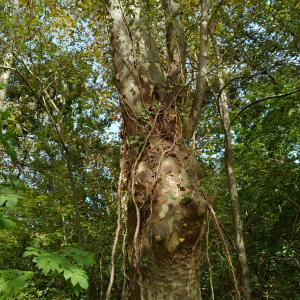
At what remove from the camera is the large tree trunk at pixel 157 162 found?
2.25m

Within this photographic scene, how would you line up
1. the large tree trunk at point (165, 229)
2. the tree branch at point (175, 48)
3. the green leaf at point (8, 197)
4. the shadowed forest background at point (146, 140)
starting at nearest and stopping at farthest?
the green leaf at point (8, 197) → the large tree trunk at point (165, 229) → the shadowed forest background at point (146, 140) → the tree branch at point (175, 48)

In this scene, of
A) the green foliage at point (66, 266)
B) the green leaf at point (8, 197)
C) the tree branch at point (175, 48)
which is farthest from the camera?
the tree branch at point (175, 48)

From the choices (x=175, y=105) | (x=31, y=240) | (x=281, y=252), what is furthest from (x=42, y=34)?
(x=281, y=252)

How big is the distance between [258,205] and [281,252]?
36.9 inches

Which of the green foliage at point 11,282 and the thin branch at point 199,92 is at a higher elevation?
the thin branch at point 199,92

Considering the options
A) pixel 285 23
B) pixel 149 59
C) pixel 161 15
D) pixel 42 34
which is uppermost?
pixel 42 34

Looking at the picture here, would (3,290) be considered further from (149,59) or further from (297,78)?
(297,78)

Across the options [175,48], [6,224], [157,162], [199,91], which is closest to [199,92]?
[199,91]

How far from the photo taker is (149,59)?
3.12 meters

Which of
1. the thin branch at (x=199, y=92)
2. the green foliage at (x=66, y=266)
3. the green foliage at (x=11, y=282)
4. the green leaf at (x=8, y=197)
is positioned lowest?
the green foliage at (x=11, y=282)

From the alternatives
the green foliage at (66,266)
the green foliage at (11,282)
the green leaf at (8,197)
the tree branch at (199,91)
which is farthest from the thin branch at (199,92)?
the green foliage at (11,282)

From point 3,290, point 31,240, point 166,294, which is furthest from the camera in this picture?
point 31,240

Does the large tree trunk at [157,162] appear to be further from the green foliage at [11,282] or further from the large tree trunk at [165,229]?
the green foliage at [11,282]

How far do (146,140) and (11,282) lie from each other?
1.36 m
